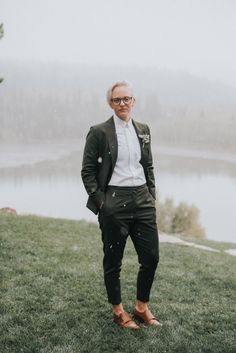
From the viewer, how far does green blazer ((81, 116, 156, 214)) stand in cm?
586

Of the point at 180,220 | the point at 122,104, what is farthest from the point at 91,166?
the point at 180,220

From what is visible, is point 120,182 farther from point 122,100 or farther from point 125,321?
point 125,321

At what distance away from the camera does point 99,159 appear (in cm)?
599

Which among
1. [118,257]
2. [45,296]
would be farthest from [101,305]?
[118,257]

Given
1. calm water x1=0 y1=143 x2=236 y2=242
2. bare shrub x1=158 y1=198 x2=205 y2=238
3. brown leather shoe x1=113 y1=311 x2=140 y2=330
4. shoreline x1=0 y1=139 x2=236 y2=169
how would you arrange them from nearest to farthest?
brown leather shoe x1=113 y1=311 x2=140 y2=330
bare shrub x1=158 y1=198 x2=205 y2=238
calm water x1=0 y1=143 x2=236 y2=242
shoreline x1=0 y1=139 x2=236 y2=169

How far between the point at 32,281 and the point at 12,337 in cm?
242

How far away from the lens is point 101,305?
7.36 metres

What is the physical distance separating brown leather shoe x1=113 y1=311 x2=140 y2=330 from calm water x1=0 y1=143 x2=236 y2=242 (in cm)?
6845

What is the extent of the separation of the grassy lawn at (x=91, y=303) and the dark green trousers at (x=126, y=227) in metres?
0.79

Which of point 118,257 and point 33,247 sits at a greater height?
point 118,257

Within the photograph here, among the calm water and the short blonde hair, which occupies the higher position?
the short blonde hair

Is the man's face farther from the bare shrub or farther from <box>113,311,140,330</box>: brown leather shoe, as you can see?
the bare shrub

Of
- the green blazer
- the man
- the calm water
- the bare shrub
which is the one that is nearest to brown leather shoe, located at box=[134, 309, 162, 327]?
the man

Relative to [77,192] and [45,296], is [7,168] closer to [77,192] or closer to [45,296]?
[77,192]
